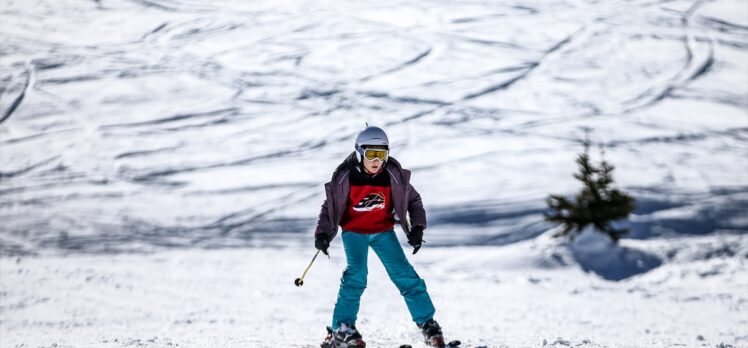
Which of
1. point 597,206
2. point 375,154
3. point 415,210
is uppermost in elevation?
point 375,154

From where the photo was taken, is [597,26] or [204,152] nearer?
[204,152]

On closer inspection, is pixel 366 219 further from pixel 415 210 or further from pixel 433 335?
pixel 433 335

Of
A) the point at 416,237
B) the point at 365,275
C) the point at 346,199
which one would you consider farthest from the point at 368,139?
the point at 365,275

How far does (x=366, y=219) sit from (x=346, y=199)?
0.54 ft

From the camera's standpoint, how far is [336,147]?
15.6 metres

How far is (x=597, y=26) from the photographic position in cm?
2155

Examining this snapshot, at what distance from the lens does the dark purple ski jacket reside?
4355mm

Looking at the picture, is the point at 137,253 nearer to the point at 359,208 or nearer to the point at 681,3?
the point at 359,208

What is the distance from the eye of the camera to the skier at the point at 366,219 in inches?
171

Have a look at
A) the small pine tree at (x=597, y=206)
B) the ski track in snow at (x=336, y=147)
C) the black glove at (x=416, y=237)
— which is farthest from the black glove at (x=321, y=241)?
the small pine tree at (x=597, y=206)

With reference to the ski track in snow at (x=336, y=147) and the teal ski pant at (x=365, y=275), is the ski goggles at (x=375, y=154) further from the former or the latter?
the ski track in snow at (x=336, y=147)

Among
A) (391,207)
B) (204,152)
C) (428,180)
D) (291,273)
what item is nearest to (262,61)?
(204,152)

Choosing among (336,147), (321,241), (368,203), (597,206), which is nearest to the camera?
(321,241)

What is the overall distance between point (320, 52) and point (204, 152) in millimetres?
6383
